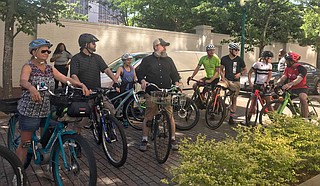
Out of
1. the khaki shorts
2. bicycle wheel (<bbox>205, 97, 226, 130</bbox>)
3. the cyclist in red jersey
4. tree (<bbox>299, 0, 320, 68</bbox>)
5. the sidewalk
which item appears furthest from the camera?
tree (<bbox>299, 0, 320, 68</bbox>)

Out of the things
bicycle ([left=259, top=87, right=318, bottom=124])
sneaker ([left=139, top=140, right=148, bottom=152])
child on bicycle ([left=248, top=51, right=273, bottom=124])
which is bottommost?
sneaker ([left=139, top=140, right=148, bottom=152])

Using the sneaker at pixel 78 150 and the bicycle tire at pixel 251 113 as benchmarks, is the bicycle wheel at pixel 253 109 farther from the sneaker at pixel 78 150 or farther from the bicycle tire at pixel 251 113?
the sneaker at pixel 78 150

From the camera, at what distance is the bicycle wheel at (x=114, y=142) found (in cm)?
450

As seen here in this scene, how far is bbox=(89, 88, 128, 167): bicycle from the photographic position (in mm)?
4527

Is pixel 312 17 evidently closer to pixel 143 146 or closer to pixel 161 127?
pixel 143 146

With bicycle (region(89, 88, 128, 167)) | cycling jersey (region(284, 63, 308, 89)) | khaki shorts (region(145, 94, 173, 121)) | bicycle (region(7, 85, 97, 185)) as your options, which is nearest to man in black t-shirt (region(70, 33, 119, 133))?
bicycle (region(89, 88, 128, 167))

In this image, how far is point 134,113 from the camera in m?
7.28

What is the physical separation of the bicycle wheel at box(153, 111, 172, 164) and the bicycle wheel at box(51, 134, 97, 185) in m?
1.69

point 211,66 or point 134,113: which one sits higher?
point 211,66

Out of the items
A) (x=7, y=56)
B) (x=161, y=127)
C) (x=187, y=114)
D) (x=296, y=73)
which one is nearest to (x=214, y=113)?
(x=187, y=114)

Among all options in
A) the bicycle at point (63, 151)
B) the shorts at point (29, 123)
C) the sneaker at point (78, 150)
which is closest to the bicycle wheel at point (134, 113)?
the bicycle at point (63, 151)

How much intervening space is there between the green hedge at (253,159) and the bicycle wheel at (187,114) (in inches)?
111

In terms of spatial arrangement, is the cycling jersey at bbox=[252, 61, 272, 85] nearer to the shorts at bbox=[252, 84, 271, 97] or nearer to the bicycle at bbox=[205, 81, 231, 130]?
the shorts at bbox=[252, 84, 271, 97]

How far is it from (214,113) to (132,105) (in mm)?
1826
